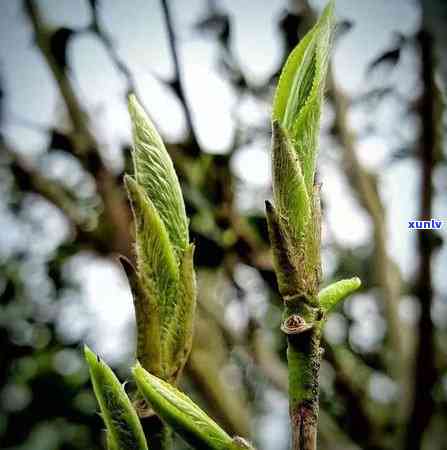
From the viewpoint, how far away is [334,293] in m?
0.30

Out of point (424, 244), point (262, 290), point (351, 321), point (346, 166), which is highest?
point (346, 166)

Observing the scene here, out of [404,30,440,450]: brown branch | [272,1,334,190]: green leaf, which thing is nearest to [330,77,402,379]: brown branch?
[404,30,440,450]: brown branch

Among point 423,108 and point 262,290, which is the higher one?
point 423,108

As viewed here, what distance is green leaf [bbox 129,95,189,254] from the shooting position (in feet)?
0.98

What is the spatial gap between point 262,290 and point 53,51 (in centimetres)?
82

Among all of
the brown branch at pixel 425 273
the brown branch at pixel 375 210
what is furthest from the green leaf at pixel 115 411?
the brown branch at pixel 375 210

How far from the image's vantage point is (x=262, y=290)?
1.48m

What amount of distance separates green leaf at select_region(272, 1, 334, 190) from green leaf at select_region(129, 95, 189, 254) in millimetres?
63

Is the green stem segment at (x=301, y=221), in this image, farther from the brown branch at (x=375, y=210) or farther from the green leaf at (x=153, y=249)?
the brown branch at (x=375, y=210)

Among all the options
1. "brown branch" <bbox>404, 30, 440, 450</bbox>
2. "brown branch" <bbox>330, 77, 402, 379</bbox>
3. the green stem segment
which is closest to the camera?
the green stem segment

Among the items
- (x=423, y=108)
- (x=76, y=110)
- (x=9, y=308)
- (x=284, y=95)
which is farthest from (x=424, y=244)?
(x=9, y=308)

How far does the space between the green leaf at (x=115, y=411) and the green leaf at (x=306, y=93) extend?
0.13 meters

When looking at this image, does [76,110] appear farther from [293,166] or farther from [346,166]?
[293,166]

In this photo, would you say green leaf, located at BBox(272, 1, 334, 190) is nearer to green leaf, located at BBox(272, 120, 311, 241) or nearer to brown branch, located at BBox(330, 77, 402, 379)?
green leaf, located at BBox(272, 120, 311, 241)
